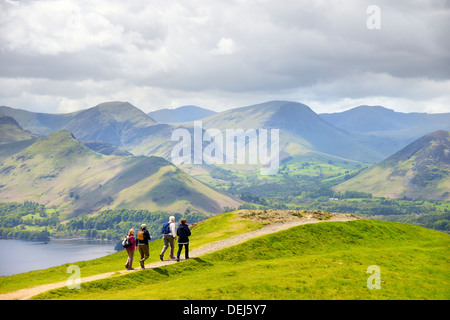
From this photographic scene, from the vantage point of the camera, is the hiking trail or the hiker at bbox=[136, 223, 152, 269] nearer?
the hiking trail

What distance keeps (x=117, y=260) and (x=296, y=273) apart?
1171 inches

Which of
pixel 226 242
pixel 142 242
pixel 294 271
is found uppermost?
pixel 142 242

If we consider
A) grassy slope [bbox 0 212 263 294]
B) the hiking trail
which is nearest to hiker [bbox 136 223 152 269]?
the hiking trail

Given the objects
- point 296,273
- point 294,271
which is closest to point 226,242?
point 294,271

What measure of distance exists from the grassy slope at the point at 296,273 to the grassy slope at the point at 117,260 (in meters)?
4.69

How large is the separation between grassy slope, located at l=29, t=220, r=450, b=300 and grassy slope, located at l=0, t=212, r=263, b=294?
4688 millimetres

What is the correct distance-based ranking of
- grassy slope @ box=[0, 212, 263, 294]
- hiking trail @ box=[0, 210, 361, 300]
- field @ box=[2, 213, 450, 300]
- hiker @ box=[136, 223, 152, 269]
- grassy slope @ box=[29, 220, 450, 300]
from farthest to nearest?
grassy slope @ box=[0, 212, 263, 294]
hiker @ box=[136, 223, 152, 269]
hiking trail @ box=[0, 210, 361, 300]
field @ box=[2, 213, 450, 300]
grassy slope @ box=[29, 220, 450, 300]

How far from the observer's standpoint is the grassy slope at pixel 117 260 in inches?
1937

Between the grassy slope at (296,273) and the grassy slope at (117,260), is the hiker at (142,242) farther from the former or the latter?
the grassy slope at (117,260)

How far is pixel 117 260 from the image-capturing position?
64.9 m

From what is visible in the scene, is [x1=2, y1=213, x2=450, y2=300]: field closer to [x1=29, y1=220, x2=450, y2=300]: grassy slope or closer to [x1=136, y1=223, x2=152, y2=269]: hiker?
[x1=29, y1=220, x2=450, y2=300]: grassy slope

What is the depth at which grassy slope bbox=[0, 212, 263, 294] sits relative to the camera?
49.2m

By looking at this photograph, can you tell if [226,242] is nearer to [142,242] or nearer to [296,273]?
[142,242]
